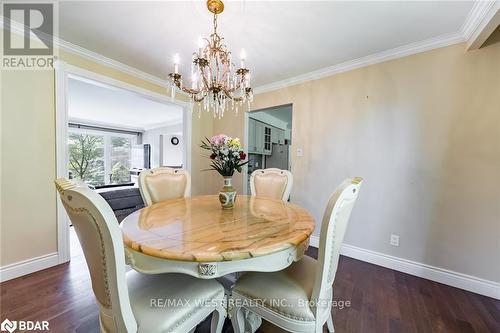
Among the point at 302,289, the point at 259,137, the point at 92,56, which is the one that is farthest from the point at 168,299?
the point at 259,137

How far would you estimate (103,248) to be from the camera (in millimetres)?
730

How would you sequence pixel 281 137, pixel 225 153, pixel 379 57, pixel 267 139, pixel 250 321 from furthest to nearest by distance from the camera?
pixel 281 137 < pixel 267 139 < pixel 379 57 < pixel 225 153 < pixel 250 321

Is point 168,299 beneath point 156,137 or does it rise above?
beneath

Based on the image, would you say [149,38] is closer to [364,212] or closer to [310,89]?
[310,89]

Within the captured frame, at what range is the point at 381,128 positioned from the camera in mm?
2314

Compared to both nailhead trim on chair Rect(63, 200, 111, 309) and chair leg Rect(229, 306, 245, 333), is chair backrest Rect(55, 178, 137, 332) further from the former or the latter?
chair leg Rect(229, 306, 245, 333)

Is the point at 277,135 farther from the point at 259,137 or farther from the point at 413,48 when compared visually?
the point at 413,48

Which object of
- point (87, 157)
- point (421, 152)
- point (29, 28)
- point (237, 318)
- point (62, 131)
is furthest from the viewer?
point (87, 157)

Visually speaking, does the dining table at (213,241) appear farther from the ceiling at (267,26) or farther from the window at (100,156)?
the window at (100,156)

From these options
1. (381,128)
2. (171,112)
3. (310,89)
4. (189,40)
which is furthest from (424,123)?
(171,112)

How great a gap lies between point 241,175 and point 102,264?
9.59ft

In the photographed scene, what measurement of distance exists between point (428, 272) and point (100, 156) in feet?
27.9

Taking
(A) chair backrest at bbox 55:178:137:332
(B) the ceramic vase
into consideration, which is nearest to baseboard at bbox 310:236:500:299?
(B) the ceramic vase

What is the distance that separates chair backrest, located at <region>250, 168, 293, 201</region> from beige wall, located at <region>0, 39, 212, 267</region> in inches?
84.3
